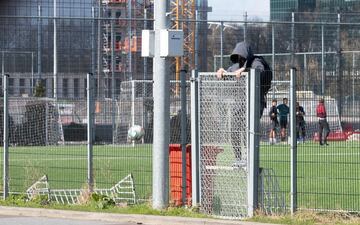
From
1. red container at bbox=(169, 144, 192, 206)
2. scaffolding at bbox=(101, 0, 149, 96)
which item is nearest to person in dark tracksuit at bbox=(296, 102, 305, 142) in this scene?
red container at bbox=(169, 144, 192, 206)

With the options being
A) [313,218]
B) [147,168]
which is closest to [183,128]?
[313,218]

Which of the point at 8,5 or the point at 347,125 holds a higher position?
the point at 8,5

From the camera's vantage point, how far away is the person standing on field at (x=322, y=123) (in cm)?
1457

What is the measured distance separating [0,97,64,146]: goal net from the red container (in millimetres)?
3837

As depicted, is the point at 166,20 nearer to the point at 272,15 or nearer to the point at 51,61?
the point at 51,61

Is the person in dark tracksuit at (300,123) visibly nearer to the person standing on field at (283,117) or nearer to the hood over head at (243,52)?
the person standing on field at (283,117)

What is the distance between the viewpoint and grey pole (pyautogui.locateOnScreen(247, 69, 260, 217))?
13891 millimetres

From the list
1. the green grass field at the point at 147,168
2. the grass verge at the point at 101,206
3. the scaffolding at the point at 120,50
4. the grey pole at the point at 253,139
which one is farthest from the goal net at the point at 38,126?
the scaffolding at the point at 120,50

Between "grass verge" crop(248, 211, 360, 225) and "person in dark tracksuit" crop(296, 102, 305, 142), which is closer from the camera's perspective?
"grass verge" crop(248, 211, 360, 225)

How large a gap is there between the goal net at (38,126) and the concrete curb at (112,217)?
11.3ft

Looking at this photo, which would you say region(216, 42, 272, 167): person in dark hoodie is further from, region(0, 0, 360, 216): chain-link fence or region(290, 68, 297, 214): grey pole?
region(290, 68, 297, 214): grey pole

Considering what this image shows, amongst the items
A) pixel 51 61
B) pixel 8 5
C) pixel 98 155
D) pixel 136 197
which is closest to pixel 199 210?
pixel 136 197

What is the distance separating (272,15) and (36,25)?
1305cm

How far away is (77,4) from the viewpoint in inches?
1283
